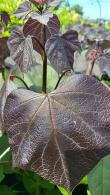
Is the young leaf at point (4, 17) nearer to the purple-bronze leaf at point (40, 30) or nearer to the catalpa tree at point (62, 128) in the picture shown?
the purple-bronze leaf at point (40, 30)

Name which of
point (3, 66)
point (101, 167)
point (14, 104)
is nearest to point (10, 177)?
point (3, 66)

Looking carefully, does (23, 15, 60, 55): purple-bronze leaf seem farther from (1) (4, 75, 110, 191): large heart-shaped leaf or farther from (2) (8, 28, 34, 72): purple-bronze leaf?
(1) (4, 75, 110, 191): large heart-shaped leaf

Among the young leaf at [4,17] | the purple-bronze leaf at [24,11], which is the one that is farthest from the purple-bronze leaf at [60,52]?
the young leaf at [4,17]

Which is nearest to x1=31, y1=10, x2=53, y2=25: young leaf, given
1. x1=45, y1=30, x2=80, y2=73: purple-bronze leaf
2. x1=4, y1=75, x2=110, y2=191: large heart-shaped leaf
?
x1=45, y1=30, x2=80, y2=73: purple-bronze leaf

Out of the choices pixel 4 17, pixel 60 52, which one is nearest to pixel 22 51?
pixel 60 52

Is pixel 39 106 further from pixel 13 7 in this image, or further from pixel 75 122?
pixel 13 7

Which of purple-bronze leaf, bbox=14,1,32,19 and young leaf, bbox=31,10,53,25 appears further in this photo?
purple-bronze leaf, bbox=14,1,32,19
